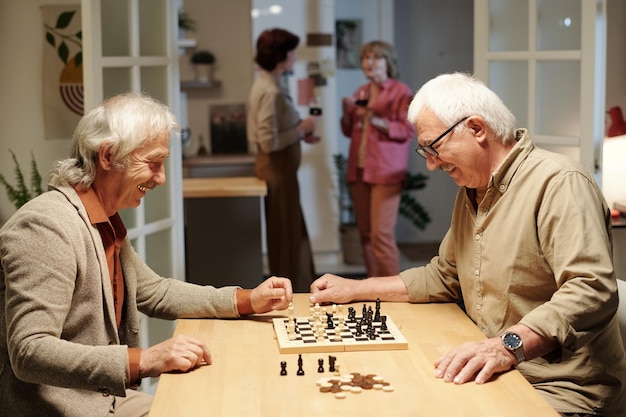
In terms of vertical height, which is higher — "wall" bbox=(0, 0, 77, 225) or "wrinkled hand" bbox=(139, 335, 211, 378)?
"wall" bbox=(0, 0, 77, 225)

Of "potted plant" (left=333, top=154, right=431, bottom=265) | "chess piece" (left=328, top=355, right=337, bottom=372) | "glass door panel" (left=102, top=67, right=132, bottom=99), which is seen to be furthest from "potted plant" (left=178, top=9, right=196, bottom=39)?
"chess piece" (left=328, top=355, right=337, bottom=372)

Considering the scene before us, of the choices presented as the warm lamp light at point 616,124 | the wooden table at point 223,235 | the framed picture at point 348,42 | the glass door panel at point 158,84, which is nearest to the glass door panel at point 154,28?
the glass door panel at point 158,84

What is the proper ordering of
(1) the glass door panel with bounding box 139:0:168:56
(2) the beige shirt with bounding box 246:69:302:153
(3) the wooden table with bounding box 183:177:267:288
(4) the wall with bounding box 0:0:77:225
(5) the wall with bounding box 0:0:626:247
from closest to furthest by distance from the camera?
(1) the glass door panel with bounding box 139:0:168:56, (4) the wall with bounding box 0:0:77:225, (3) the wooden table with bounding box 183:177:267:288, (5) the wall with bounding box 0:0:626:247, (2) the beige shirt with bounding box 246:69:302:153

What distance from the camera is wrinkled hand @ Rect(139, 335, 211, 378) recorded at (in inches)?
86.1

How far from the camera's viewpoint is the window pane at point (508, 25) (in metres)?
4.07

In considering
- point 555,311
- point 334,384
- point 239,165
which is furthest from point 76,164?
point 239,165

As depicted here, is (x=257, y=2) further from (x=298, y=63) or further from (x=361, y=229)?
(x=361, y=229)

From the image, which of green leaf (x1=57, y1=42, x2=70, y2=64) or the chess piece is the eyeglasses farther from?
green leaf (x1=57, y1=42, x2=70, y2=64)

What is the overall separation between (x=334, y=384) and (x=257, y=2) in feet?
18.6

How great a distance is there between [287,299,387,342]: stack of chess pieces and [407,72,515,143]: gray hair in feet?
1.81

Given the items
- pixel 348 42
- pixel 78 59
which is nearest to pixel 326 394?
pixel 78 59

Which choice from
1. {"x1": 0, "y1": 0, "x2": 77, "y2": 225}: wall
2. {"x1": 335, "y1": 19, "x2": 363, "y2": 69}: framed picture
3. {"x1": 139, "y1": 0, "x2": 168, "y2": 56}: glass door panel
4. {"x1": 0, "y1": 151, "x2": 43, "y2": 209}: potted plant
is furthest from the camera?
{"x1": 335, "y1": 19, "x2": 363, "y2": 69}: framed picture

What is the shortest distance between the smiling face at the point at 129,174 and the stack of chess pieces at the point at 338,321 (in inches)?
20.7

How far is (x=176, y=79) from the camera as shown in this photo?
4.14m
